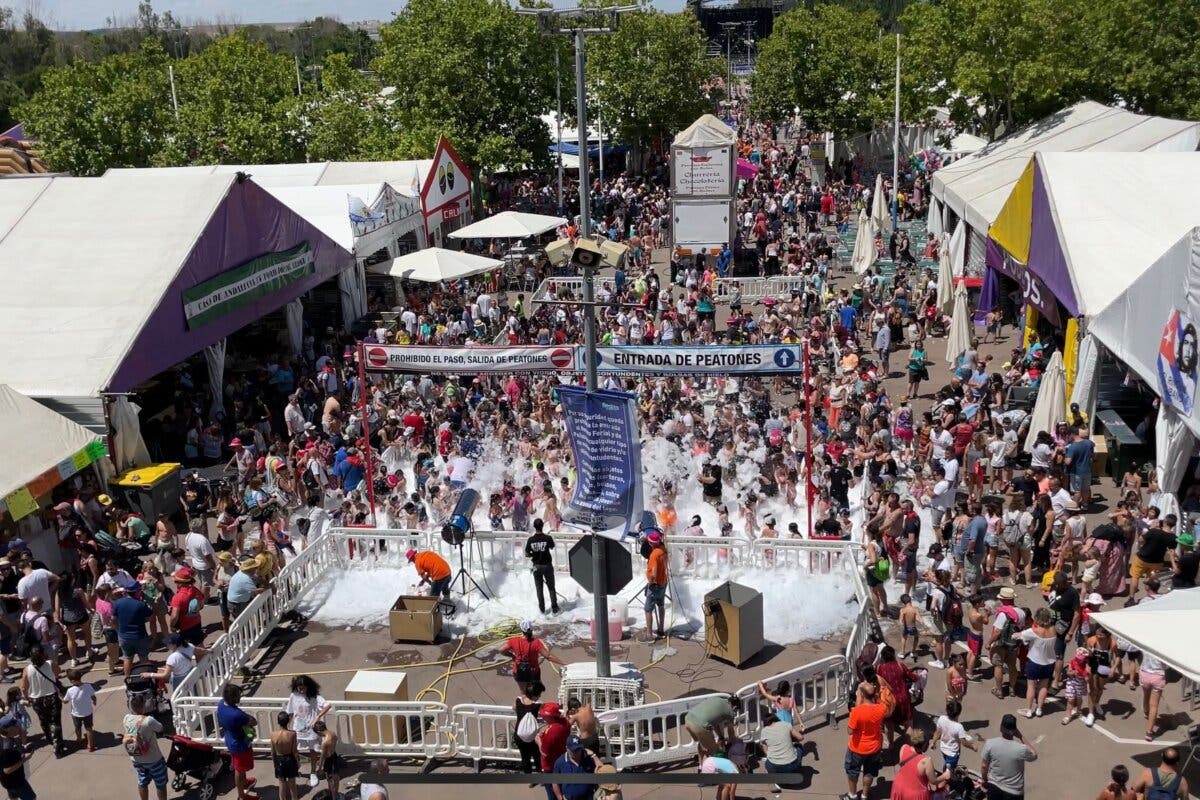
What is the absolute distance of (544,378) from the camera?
2031 centimetres

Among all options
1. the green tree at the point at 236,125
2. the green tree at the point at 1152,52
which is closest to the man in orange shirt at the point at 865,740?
the green tree at the point at 1152,52

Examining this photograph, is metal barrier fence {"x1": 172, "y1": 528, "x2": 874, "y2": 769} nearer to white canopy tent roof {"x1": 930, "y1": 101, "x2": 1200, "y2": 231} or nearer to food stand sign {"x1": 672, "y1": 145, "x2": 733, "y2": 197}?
white canopy tent roof {"x1": 930, "y1": 101, "x2": 1200, "y2": 231}

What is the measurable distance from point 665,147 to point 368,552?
1955 inches

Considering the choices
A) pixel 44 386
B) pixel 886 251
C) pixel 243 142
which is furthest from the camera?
pixel 243 142

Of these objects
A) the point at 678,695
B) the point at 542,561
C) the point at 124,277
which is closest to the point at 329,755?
the point at 678,695

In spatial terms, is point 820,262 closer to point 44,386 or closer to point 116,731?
point 44,386

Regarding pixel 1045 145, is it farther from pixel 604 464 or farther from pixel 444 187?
pixel 604 464

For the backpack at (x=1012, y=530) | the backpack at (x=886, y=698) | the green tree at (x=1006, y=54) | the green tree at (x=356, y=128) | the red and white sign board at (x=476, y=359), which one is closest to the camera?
the backpack at (x=886, y=698)

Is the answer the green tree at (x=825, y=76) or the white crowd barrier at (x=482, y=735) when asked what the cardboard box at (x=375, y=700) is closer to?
the white crowd barrier at (x=482, y=735)

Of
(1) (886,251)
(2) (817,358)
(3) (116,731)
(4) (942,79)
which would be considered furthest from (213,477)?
(4) (942,79)

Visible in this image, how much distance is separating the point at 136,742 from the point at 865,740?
6.20 m

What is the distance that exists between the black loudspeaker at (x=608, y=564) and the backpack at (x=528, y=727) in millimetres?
1537

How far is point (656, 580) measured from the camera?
12227 mm

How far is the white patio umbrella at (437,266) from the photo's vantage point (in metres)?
25.1
